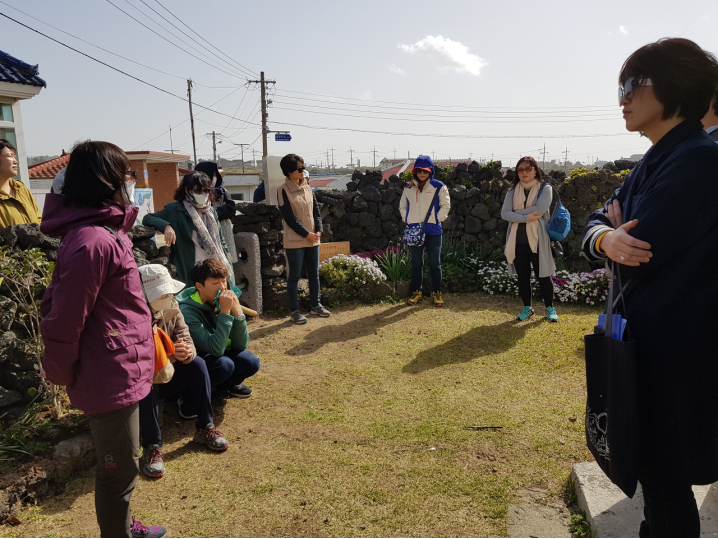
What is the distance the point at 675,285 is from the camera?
1.49 meters

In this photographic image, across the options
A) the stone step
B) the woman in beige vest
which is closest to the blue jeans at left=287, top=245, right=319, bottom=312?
the woman in beige vest

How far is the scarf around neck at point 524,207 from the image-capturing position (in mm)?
5695

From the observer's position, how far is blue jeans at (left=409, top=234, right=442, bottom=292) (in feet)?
21.9

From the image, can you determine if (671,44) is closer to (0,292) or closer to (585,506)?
(585,506)

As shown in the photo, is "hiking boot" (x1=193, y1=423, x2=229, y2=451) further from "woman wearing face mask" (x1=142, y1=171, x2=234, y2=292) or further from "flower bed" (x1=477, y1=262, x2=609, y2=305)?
"flower bed" (x1=477, y1=262, x2=609, y2=305)

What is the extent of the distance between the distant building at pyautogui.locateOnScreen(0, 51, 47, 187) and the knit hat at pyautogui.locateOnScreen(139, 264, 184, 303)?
21.4 feet

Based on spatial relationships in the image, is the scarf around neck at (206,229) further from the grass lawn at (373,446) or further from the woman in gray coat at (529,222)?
the woman in gray coat at (529,222)

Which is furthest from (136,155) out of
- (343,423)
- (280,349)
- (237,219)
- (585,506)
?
(585,506)

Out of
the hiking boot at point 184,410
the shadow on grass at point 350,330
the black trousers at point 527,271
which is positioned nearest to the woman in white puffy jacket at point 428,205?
the shadow on grass at point 350,330

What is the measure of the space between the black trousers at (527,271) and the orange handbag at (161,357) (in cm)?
421

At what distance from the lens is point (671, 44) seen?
1.57 meters

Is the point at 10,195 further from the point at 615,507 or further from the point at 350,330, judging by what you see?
the point at 615,507

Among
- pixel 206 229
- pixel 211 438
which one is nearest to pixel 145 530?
pixel 211 438

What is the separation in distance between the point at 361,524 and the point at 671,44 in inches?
90.4
